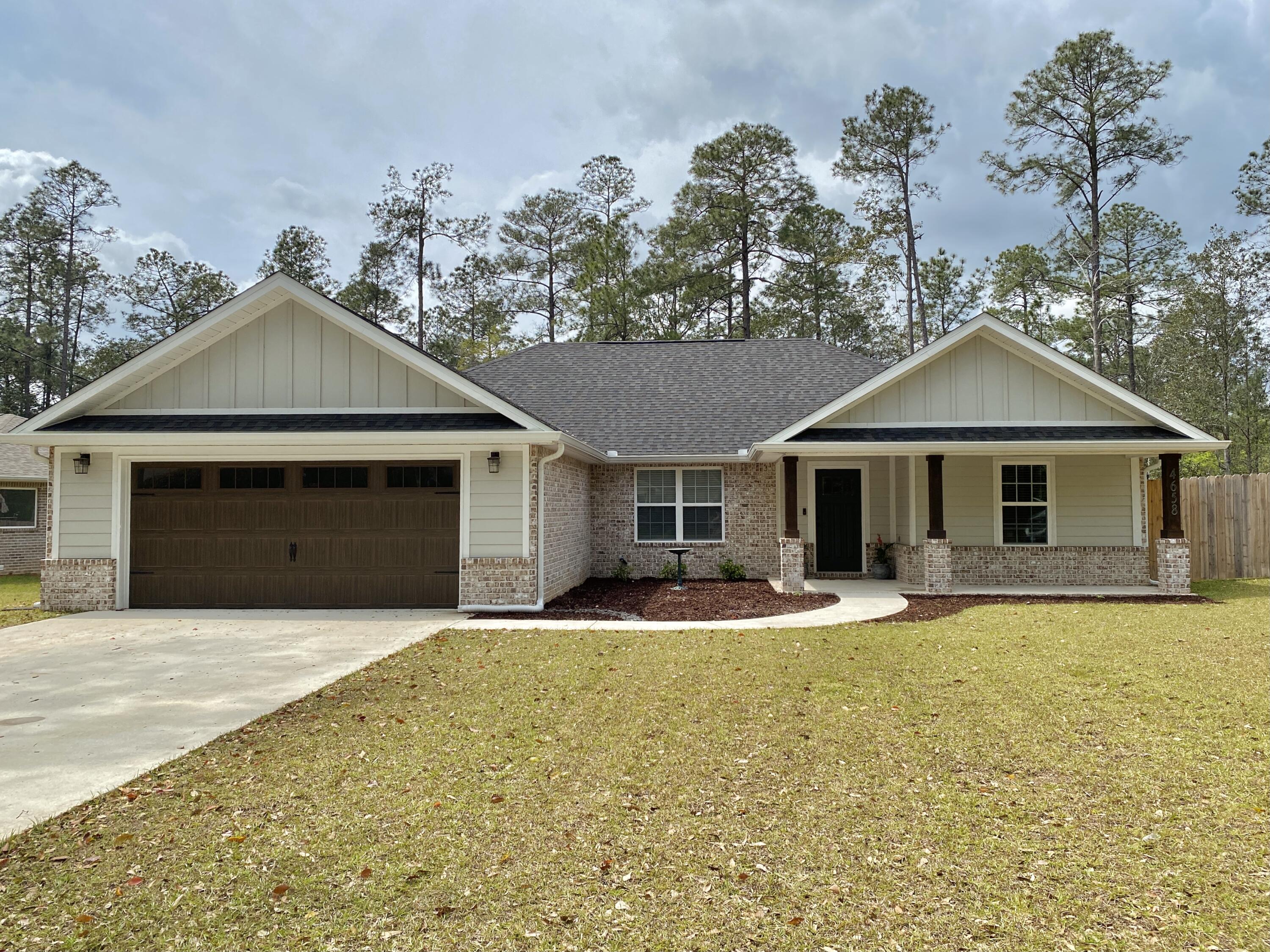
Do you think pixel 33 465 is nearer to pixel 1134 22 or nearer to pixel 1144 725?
pixel 1144 725

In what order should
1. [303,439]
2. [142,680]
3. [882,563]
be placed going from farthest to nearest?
[882,563] → [303,439] → [142,680]

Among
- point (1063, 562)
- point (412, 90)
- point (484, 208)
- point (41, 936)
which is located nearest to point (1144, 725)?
point (41, 936)

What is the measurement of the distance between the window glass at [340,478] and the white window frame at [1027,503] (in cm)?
1117

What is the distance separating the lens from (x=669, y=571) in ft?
48.8

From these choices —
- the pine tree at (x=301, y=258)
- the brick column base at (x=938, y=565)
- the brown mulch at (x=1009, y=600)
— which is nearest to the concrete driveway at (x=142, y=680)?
the brown mulch at (x=1009, y=600)

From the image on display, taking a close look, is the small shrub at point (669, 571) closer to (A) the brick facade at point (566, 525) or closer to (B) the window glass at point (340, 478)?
(A) the brick facade at point (566, 525)

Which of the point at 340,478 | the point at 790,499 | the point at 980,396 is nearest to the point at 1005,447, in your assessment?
the point at 980,396

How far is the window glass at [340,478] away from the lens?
11.0m

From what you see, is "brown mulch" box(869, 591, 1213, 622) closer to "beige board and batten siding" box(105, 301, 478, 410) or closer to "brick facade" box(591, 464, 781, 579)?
"brick facade" box(591, 464, 781, 579)

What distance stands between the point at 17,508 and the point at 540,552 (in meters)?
16.1

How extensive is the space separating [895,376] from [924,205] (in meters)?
17.4

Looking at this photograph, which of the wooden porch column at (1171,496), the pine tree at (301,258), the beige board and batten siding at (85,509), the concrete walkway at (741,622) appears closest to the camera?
the concrete walkway at (741,622)

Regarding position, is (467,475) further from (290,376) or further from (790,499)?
(790,499)

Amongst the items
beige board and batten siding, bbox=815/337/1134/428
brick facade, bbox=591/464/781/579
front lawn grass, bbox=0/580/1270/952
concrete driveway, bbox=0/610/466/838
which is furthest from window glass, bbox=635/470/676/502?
front lawn grass, bbox=0/580/1270/952
